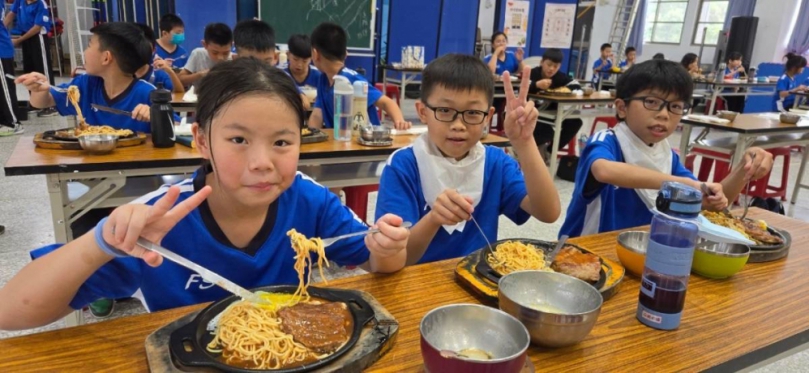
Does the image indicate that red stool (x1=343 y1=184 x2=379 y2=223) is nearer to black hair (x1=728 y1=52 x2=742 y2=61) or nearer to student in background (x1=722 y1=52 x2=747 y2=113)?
student in background (x1=722 y1=52 x2=747 y2=113)

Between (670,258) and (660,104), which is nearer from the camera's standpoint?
(670,258)

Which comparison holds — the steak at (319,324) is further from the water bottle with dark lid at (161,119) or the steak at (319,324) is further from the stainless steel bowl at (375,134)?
the stainless steel bowl at (375,134)

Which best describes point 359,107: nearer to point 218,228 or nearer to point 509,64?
point 218,228

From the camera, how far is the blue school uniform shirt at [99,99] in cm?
315

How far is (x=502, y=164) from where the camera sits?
6.47 ft

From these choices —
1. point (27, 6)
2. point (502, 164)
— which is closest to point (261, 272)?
point (502, 164)

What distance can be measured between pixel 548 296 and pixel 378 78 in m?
10.0

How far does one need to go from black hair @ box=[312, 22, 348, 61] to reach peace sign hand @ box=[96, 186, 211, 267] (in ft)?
9.81

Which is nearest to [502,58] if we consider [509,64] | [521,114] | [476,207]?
[509,64]

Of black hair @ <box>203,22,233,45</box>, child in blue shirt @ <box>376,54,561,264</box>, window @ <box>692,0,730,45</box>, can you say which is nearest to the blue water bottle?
child in blue shirt @ <box>376,54,561,264</box>

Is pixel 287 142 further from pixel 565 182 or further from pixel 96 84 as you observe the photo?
pixel 565 182

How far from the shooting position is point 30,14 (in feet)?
26.2

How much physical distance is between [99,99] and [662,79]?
316 centimetres

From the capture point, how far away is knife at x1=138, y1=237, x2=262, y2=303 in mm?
955
